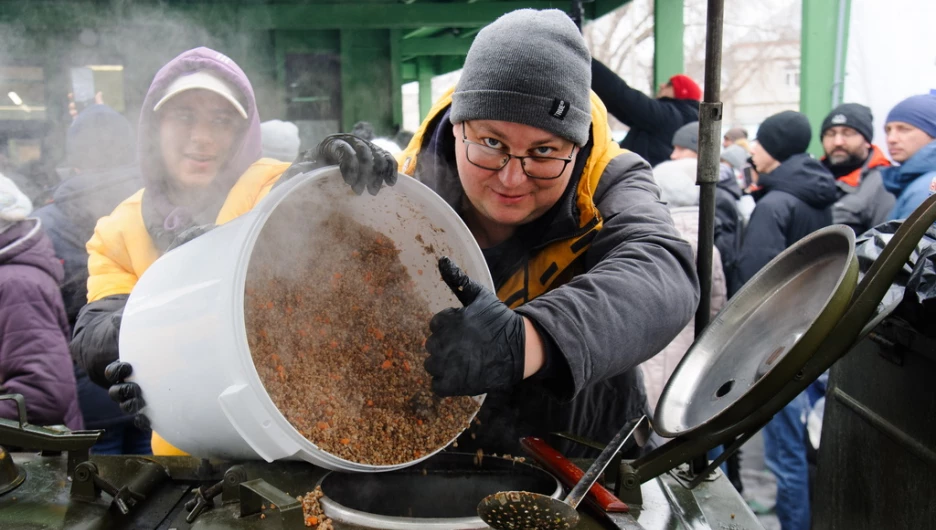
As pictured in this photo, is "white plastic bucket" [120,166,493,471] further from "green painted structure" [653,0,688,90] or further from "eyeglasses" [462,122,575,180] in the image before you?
"green painted structure" [653,0,688,90]

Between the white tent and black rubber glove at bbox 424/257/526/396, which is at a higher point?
the white tent

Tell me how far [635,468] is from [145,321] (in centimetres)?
78

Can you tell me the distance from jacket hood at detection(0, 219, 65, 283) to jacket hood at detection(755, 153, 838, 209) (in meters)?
2.76

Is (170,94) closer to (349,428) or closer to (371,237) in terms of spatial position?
(371,237)

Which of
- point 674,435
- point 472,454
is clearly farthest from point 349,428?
point 674,435

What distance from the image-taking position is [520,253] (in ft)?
4.76

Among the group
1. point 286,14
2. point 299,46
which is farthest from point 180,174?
point 299,46

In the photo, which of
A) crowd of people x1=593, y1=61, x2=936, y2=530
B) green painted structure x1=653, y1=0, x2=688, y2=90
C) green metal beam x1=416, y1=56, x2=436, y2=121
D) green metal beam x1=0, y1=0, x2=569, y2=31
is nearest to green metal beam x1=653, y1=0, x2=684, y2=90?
green painted structure x1=653, y1=0, x2=688, y2=90

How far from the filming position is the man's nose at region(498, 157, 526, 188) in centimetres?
128

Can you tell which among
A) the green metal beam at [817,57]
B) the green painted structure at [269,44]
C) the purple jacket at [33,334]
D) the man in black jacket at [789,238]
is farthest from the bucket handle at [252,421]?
the green metal beam at [817,57]

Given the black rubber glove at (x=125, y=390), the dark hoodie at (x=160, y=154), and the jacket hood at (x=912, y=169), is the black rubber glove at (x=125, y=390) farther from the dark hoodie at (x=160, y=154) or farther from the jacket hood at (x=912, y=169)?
the jacket hood at (x=912, y=169)

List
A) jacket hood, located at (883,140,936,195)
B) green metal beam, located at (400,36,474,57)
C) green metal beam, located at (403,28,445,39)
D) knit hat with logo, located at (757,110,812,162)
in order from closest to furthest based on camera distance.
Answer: jacket hood, located at (883,140,936,195)
knit hat with logo, located at (757,110,812,162)
green metal beam, located at (403,28,445,39)
green metal beam, located at (400,36,474,57)

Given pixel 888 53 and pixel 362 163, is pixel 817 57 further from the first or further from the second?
pixel 362 163

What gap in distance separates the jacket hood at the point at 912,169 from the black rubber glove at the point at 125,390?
2671 mm
